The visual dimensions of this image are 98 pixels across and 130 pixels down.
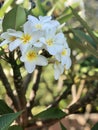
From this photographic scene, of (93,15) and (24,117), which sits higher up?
(24,117)

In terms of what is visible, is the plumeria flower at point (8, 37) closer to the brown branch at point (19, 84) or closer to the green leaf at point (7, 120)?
the brown branch at point (19, 84)

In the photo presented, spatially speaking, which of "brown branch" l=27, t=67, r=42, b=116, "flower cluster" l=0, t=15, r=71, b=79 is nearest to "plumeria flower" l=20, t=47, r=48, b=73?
"flower cluster" l=0, t=15, r=71, b=79

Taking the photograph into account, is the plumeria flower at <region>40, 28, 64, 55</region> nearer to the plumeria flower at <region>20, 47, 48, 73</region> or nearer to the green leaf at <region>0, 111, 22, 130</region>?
the plumeria flower at <region>20, 47, 48, 73</region>

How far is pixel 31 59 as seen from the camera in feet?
2.48

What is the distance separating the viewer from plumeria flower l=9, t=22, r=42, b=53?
741 mm

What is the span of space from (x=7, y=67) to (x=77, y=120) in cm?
52

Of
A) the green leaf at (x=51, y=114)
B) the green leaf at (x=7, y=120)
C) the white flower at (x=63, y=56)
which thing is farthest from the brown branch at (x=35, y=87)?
the green leaf at (x=7, y=120)

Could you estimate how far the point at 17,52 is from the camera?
79 cm

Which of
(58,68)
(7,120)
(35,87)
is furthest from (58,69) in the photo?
(35,87)

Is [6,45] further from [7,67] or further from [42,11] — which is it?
[7,67]

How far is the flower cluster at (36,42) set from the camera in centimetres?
74

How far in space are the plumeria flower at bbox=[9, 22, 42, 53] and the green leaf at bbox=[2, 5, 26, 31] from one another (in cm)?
3

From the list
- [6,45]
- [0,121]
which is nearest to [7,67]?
[6,45]

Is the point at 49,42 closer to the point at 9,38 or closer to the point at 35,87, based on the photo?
the point at 9,38
